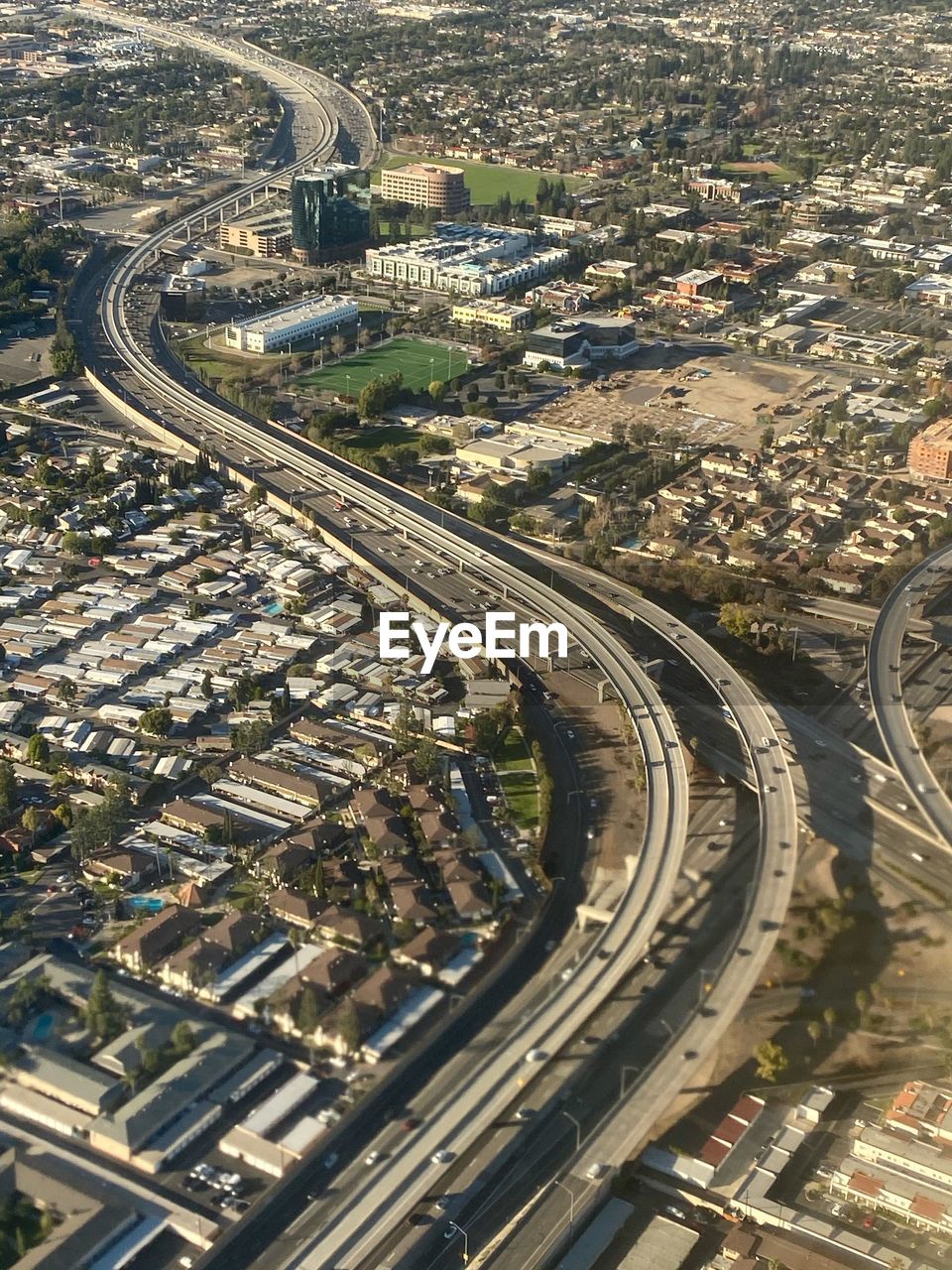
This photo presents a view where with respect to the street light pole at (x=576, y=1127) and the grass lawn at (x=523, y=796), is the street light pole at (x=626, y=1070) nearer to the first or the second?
the street light pole at (x=576, y=1127)

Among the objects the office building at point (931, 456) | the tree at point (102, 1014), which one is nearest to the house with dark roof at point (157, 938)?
the tree at point (102, 1014)

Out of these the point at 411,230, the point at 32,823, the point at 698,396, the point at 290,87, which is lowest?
the point at 32,823

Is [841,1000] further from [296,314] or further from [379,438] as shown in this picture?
[296,314]

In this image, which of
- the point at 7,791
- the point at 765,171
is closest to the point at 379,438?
the point at 7,791

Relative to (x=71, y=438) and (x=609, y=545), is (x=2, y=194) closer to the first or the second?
(x=71, y=438)

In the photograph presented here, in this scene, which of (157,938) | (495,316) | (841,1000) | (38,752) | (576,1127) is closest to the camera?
(576,1127)

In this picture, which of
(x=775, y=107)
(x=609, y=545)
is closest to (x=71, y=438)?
(x=609, y=545)

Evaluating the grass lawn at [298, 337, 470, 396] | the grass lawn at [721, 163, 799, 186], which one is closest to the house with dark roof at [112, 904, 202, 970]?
the grass lawn at [298, 337, 470, 396]

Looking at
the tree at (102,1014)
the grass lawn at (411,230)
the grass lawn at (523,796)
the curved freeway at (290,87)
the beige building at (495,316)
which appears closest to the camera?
the tree at (102,1014)
